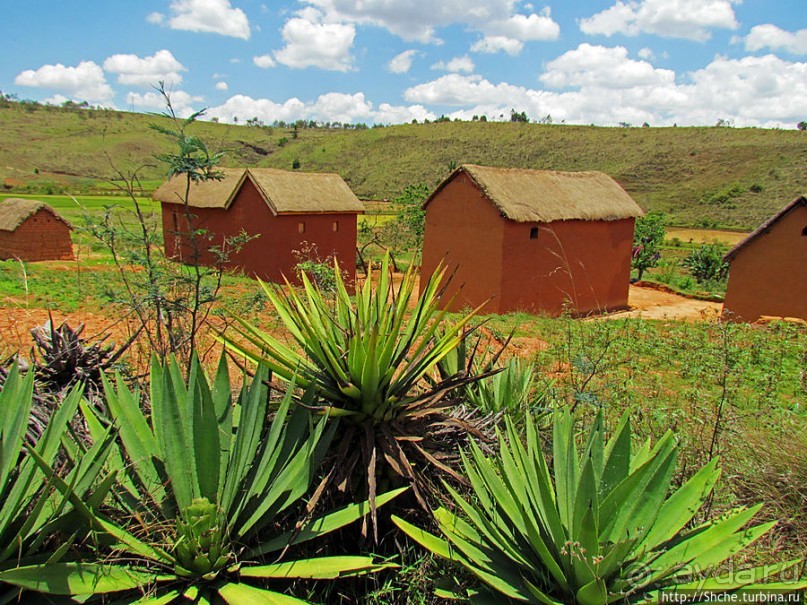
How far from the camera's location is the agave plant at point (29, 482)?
1.77 meters

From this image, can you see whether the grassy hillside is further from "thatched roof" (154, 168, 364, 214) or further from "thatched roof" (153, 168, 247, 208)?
"thatched roof" (154, 168, 364, 214)

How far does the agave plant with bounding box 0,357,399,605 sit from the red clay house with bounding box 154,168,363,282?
42.7 feet

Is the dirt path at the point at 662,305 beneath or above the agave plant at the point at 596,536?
beneath

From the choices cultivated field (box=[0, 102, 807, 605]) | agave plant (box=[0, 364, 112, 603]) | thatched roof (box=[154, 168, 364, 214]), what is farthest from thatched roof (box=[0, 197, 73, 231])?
agave plant (box=[0, 364, 112, 603])

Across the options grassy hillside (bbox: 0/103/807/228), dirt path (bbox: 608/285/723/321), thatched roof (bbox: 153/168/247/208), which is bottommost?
dirt path (bbox: 608/285/723/321)

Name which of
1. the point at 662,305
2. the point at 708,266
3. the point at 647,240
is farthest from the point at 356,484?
the point at 708,266

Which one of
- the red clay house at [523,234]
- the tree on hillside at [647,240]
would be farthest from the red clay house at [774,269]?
the tree on hillside at [647,240]

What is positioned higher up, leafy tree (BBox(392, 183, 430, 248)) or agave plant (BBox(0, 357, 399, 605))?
leafy tree (BBox(392, 183, 430, 248))

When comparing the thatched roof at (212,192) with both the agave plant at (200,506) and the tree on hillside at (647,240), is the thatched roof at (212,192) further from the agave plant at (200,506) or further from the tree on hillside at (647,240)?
the tree on hillside at (647,240)

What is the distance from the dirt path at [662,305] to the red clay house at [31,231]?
64.1 feet

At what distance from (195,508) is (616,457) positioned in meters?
1.67

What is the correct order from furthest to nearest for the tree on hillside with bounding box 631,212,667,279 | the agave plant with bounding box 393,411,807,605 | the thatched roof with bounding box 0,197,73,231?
the tree on hillside with bounding box 631,212,667,279, the thatched roof with bounding box 0,197,73,231, the agave plant with bounding box 393,411,807,605

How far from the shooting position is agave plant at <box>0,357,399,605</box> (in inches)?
73.4

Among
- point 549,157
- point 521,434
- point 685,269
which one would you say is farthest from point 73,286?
point 549,157
